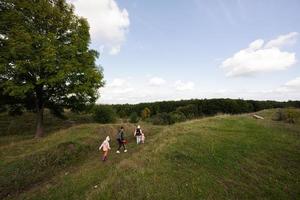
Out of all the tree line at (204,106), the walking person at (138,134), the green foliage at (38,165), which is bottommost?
the green foliage at (38,165)

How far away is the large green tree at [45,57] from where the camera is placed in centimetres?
1736

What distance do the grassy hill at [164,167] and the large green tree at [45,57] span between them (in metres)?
4.20

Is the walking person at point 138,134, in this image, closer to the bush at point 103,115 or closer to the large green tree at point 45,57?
the large green tree at point 45,57

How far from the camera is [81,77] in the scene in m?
20.8

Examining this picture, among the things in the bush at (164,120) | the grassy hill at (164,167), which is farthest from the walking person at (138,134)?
the bush at (164,120)

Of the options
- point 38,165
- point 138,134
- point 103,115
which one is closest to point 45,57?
point 38,165

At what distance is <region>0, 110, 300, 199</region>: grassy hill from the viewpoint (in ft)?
33.7

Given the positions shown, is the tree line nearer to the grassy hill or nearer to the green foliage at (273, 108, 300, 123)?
the green foliage at (273, 108, 300, 123)

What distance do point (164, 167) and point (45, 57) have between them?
13011 millimetres

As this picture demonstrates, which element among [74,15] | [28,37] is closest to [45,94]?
[28,37]

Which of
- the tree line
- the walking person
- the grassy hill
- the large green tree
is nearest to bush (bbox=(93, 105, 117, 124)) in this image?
the large green tree

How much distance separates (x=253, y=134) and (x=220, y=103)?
4499 cm

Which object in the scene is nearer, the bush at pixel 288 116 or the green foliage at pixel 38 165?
the green foliage at pixel 38 165

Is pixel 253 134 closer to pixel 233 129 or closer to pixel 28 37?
pixel 233 129
